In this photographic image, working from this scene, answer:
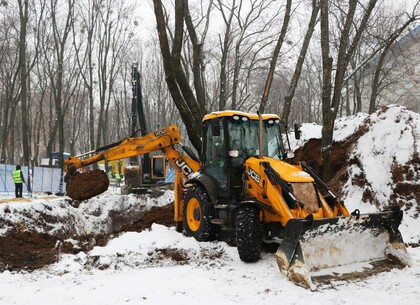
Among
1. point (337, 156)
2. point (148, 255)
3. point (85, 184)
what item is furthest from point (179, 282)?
point (337, 156)

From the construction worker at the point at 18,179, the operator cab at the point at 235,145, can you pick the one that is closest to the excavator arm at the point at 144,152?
the operator cab at the point at 235,145

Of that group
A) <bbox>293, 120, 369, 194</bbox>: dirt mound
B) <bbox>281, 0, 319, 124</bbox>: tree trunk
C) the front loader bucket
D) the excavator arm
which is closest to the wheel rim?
the excavator arm

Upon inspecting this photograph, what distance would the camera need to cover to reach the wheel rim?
28.6 ft

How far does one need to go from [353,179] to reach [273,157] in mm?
5038

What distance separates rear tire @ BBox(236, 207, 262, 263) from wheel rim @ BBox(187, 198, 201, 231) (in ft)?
6.06

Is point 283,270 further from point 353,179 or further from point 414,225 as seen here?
point 353,179

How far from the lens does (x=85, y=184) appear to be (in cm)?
1145

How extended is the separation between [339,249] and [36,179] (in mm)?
22664

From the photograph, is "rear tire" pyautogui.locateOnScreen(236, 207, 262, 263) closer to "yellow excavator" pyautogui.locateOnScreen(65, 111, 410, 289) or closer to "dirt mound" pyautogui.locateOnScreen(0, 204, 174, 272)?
"yellow excavator" pyautogui.locateOnScreen(65, 111, 410, 289)

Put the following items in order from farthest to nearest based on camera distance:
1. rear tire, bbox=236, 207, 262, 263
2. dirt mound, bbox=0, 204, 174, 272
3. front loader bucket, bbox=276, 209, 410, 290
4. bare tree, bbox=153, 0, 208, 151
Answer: bare tree, bbox=153, 0, 208, 151 < dirt mound, bbox=0, 204, 174, 272 < rear tire, bbox=236, 207, 262, 263 < front loader bucket, bbox=276, 209, 410, 290

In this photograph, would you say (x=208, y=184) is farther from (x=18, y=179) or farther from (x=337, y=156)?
(x=18, y=179)

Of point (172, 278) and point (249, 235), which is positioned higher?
point (249, 235)

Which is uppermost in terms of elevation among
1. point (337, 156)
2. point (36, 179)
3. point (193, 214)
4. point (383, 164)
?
point (337, 156)

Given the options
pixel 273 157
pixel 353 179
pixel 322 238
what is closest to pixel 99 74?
pixel 353 179
